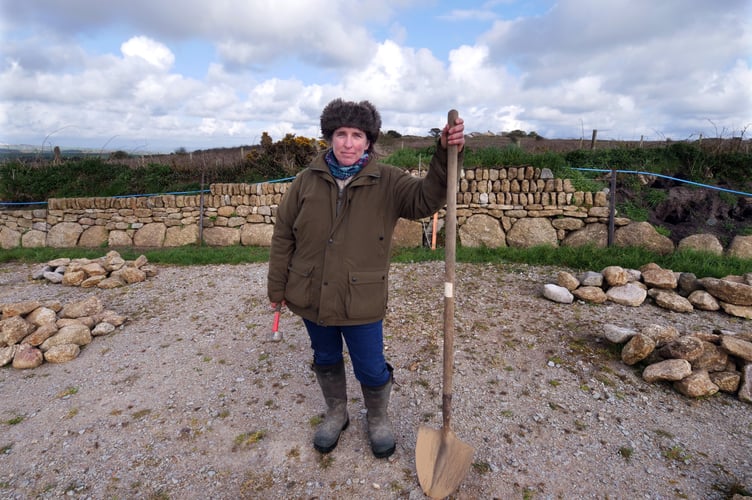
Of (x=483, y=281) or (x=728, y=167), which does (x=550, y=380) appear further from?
(x=728, y=167)

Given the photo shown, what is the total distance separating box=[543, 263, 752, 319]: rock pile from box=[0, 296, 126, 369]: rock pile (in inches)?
218

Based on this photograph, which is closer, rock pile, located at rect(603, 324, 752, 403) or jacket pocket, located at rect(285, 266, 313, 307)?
jacket pocket, located at rect(285, 266, 313, 307)

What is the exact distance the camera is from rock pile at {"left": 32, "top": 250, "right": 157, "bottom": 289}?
20.6 feet

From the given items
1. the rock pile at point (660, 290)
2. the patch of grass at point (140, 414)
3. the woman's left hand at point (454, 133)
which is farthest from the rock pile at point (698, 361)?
the patch of grass at point (140, 414)

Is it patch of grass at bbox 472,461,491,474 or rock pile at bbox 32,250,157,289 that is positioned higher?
rock pile at bbox 32,250,157,289

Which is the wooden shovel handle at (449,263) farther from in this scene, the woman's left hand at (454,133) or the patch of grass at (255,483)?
the patch of grass at (255,483)

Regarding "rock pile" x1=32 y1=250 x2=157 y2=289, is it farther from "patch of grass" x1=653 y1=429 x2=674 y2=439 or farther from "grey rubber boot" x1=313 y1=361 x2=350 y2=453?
"patch of grass" x1=653 y1=429 x2=674 y2=439

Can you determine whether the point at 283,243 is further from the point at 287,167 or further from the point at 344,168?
the point at 287,167

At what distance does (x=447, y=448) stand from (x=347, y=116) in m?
2.06

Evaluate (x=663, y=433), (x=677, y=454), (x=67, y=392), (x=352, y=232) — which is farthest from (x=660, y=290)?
(x=67, y=392)

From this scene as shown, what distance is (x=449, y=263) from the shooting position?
2.36m

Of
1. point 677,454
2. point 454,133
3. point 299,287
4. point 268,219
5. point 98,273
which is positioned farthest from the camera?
point 268,219

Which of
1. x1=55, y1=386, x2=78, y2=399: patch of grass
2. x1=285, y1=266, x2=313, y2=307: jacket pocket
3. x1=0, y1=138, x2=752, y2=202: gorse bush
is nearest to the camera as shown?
x1=285, y1=266, x2=313, y2=307: jacket pocket

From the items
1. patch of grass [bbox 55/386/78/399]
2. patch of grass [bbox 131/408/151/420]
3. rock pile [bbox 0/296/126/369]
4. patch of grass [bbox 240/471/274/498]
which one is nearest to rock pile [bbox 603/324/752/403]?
patch of grass [bbox 240/471/274/498]
